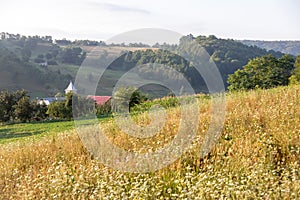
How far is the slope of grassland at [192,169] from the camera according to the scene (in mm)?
3979

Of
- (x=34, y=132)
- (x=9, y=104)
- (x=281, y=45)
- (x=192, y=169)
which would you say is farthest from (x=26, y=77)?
(x=192, y=169)

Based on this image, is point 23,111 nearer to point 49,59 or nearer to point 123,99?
point 123,99

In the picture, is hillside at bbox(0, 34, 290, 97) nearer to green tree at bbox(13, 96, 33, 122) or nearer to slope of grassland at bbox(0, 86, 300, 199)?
green tree at bbox(13, 96, 33, 122)

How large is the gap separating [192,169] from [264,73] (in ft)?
138

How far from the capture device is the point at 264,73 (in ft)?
146

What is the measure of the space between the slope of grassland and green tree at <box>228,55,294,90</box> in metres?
36.4

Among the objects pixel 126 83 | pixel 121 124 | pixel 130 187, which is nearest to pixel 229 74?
pixel 126 83

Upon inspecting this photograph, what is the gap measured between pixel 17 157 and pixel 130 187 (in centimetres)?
316

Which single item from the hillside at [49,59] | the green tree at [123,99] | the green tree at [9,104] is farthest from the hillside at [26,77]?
the green tree at [123,99]

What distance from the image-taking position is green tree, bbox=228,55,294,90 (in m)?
42.9

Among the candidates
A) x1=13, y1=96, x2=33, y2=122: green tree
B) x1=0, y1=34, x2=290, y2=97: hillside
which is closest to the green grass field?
x1=13, y1=96, x2=33, y2=122: green tree

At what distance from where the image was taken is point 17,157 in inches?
268

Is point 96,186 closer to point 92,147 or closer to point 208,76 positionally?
point 92,147

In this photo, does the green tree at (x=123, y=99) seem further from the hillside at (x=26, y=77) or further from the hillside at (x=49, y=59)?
the hillside at (x=26, y=77)
